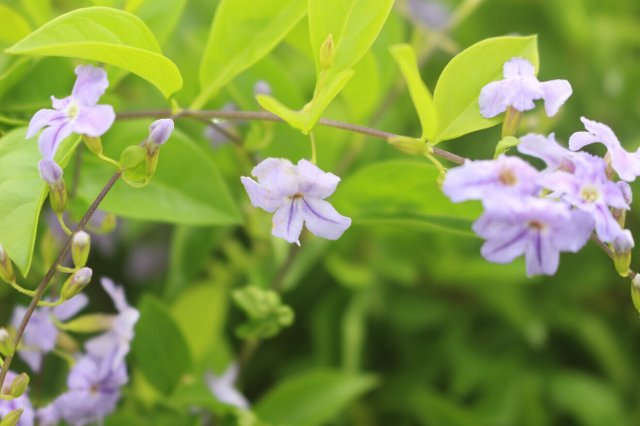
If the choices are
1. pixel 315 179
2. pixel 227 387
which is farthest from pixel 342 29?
pixel 227 387

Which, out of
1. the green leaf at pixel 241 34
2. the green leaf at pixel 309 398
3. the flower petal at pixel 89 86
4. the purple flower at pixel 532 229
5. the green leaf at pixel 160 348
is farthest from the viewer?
the green leaf at pixel 309 398

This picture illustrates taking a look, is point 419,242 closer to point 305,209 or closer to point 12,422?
point 305,209

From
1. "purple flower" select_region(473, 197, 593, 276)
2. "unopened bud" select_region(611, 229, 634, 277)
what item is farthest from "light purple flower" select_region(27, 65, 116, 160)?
"unopened bud" select_region(611, 229, 634, 277)

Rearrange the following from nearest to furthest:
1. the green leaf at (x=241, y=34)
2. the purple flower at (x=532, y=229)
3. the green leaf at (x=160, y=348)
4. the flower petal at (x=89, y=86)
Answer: the purple flower at (x=532, y=229)
the flower petal at (x=89, y=86)
the green leaf at (x=241, y=34)
the green leaf at (x=160, y=348)

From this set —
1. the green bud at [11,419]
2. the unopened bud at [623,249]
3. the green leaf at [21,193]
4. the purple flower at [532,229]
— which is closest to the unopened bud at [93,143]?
the green leaf at [21,193]

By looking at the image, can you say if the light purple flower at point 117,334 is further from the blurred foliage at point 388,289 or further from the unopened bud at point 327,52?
the unopened bud at point 327,52

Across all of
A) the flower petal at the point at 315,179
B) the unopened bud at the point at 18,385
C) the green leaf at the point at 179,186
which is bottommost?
the unopened bud at the point at 18,385

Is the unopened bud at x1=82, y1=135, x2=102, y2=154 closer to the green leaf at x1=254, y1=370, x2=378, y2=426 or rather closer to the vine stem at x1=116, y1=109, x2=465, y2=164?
the vine stem at x1=116, y1=109, x2=465, y2=164
